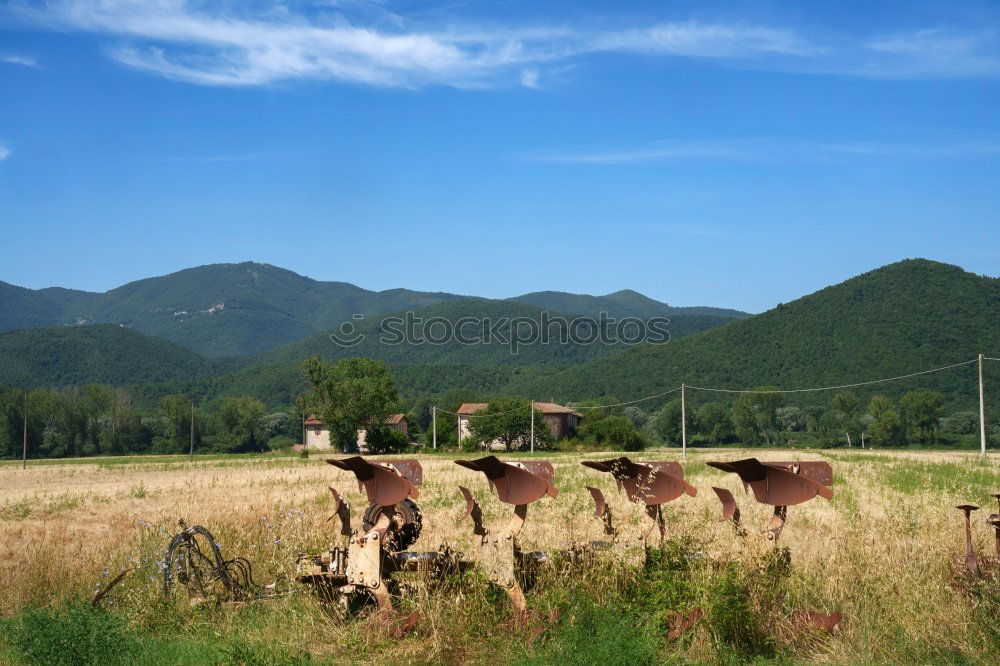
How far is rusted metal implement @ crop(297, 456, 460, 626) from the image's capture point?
7.41 m

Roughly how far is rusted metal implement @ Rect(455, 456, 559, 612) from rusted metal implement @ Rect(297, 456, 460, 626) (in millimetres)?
575

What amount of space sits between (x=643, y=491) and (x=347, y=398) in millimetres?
74562

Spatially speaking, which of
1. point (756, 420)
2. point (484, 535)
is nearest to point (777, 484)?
point (484, 535)

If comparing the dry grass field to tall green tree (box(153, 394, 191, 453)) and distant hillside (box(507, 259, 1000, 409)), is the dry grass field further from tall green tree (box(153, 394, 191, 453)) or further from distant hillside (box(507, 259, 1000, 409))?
distant hillside (box(507, 259, 1000, 409))

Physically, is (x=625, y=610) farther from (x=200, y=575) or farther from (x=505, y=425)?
(x=505, y=425)

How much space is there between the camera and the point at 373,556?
24.3 feet

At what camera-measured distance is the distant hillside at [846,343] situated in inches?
4114

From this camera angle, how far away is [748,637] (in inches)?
272

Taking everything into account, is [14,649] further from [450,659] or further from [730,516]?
[730,516]

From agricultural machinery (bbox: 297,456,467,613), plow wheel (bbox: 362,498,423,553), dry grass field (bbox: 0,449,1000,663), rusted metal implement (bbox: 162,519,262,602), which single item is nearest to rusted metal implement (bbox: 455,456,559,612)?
dry grass field (bbox: 0,449,1000,663)

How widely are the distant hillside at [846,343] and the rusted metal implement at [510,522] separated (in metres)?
97.7

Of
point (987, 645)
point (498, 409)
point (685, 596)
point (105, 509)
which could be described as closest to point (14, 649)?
point (685, 596)

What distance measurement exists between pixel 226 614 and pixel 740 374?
116888mm

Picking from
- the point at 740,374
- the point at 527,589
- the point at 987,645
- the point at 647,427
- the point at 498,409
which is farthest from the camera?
the point at 740,374
